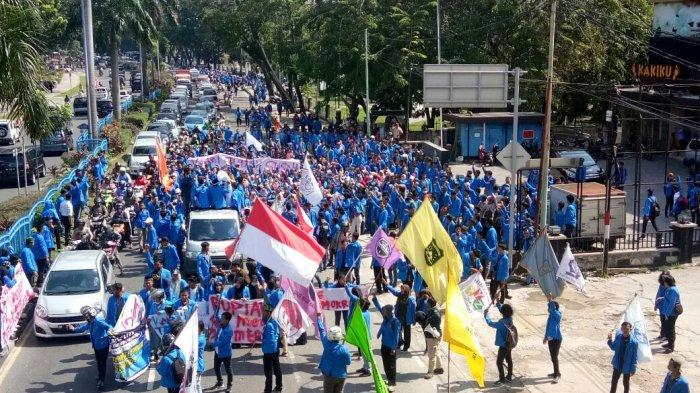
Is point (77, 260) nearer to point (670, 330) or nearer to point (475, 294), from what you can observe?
point (475, 294)

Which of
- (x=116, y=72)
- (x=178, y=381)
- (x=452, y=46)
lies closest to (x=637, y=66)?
(x=452, y=46)

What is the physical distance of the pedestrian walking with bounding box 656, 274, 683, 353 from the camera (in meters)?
15.9

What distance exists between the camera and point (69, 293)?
16.6 metres

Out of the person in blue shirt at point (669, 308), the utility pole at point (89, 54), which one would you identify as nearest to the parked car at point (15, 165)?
the utility pole at point (89, 54)

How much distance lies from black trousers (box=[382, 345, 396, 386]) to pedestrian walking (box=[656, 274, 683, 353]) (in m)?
5.42

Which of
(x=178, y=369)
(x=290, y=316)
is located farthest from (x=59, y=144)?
(x=178, y=369)

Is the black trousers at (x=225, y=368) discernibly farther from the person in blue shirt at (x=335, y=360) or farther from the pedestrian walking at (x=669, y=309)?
the pedestrian walking at (x=669, y=309)

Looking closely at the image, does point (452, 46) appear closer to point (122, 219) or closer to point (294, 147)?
point (294, 147)

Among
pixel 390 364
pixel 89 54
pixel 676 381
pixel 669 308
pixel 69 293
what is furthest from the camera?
pixel 89 54

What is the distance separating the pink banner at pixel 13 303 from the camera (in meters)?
15.7

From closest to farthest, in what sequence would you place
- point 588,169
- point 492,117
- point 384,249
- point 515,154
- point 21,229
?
1. point 384,249
2. point 515,154
3. point 21,229
4. point 588,169
5. point 492,117

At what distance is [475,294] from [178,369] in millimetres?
6023

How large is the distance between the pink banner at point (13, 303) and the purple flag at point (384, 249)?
7129 mm

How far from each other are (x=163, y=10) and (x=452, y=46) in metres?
20.5
